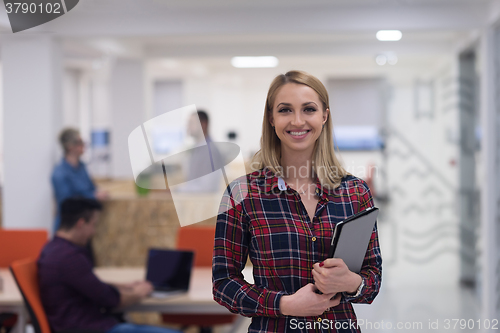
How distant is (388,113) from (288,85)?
397 centimetres

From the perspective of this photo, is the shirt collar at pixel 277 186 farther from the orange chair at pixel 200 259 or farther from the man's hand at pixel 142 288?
the orange chair at pixel 200 259

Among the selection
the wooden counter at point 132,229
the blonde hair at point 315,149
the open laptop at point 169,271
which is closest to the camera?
the blonde hair at point 315,149

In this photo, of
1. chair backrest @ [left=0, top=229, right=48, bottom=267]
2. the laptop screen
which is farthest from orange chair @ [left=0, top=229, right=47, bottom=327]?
the laptop screen

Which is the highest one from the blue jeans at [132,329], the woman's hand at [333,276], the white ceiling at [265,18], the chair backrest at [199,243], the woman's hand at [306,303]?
the white ceiling at [265,18]

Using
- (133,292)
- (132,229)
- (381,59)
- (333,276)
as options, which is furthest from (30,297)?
(381,59)

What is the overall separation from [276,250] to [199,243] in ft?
7.12

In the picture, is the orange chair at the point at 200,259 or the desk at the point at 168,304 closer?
the desk at the point at 168,304

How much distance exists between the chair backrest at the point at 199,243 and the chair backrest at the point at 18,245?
95 centimetres

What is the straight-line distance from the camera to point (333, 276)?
105cm

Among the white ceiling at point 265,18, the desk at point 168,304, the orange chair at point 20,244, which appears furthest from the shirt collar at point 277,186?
the white ceiling at point 265,18

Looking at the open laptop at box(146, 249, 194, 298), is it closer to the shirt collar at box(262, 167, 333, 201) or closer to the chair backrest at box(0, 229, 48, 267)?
the chair backrest at box(0, 229, 48, 267)

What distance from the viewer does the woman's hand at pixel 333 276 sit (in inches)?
41.4

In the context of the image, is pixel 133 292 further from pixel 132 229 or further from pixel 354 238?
pixel 132 229

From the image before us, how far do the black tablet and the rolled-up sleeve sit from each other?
17 centimetres
